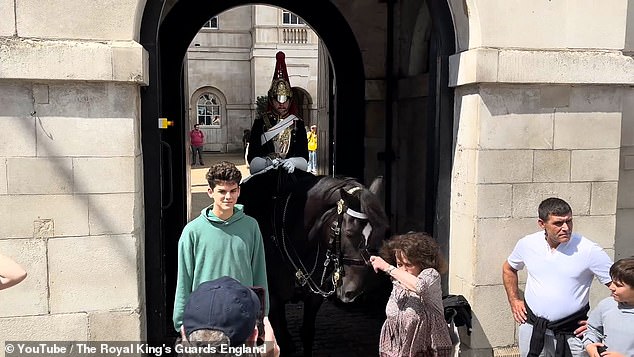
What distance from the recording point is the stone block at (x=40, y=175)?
3518 mm

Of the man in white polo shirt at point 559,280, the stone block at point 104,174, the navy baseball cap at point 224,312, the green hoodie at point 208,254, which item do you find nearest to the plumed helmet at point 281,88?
the stone block at point 104,174

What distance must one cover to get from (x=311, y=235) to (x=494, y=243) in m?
1.39

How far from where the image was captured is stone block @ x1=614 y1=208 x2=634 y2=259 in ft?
16.5

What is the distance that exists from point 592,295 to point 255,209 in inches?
115

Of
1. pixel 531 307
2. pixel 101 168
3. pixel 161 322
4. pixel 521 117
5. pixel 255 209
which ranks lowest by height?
pixel 161 322

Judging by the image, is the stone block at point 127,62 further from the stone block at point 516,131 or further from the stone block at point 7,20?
the stone block at point 516,131

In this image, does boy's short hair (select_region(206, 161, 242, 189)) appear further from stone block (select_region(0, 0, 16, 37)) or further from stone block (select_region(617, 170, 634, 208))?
stone block (select_region(617, 170, 634, 208))

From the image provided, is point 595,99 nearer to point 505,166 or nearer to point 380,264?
point 505,166

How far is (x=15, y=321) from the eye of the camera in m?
3.60

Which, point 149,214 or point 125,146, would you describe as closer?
point 125,146

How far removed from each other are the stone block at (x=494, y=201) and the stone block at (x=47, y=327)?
285 centimetres

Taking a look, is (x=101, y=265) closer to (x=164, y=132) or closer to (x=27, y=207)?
(x=27, y=207)

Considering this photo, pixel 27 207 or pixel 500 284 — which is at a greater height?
pixel 27 207

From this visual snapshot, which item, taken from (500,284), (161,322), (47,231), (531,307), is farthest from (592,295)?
(47,231)
